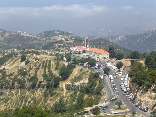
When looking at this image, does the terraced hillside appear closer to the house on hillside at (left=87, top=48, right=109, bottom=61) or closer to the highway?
the highway

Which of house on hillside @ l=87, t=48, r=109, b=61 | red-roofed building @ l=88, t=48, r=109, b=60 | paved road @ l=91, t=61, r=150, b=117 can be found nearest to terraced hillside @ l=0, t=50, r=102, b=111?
paved road @ l=91, t=61, r=150, b=117

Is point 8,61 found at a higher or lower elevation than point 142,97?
higher

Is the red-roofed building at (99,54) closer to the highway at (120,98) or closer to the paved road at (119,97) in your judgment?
the paved road at (119,97)

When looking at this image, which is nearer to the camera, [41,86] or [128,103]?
[128,103]

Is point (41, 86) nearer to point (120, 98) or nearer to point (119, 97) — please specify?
point (119, 97)

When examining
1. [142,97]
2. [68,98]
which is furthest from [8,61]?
[142,97]

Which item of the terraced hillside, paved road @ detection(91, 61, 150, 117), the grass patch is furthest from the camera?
the grass patch

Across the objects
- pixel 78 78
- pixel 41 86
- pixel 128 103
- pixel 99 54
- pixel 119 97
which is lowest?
pixel 128 103

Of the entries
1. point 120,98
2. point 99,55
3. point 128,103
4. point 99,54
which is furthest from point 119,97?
point 99,54

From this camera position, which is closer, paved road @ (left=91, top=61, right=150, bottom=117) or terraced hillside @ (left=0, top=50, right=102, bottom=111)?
paved road @ (left=91, top=61, right=150, bottom=117)

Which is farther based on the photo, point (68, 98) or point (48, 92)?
point (48, 92)

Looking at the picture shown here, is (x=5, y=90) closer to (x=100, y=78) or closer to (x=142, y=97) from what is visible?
(x=100, y=78)
